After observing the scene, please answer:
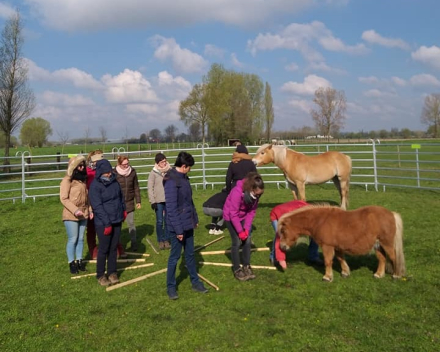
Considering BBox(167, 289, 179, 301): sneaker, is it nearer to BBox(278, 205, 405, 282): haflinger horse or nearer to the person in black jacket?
BBox(278, 205, 405, 282): haflinger horse

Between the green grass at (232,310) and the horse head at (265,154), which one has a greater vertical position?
the horse head at (265,154)

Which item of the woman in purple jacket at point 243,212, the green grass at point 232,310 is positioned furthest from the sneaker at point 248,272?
the green grass at point 232,310

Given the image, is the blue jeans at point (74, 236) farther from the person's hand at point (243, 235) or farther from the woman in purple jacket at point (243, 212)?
the person's hand at point (243, 235)

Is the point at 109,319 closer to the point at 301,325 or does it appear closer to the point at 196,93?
the point at 301,325

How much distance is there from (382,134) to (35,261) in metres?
56.0

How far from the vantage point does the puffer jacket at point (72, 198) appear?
5.33m

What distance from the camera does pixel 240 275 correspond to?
496 centimetres

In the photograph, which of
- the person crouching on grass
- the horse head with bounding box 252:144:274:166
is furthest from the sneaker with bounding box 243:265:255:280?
the horse head with bounding box 252:144:274:166

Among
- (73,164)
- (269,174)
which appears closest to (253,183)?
(73,164)

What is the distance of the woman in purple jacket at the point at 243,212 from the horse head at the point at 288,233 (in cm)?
45

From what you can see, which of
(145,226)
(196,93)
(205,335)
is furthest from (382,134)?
(205,335)

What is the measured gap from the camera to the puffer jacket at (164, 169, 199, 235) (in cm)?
434

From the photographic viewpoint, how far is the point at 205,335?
3.56 m

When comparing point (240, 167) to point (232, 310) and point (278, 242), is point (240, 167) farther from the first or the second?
point (232, 310)
